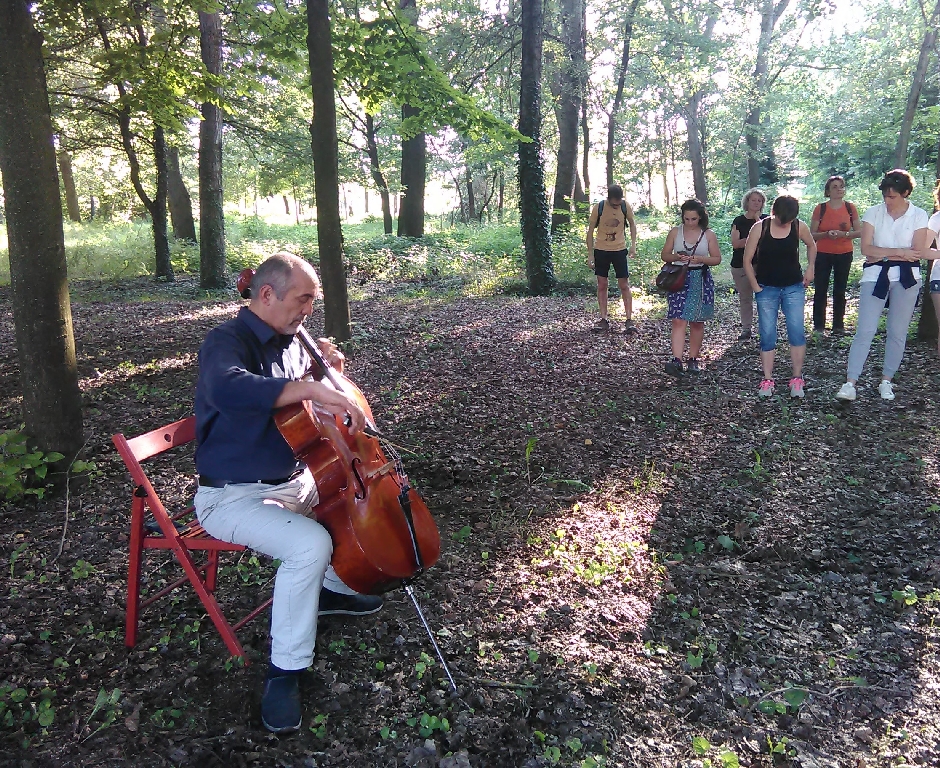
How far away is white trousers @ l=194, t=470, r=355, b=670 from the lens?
244 centimetres

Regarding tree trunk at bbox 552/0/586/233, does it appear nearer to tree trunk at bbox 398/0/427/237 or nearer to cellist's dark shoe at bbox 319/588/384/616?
tree trunk at bbox 398/0/427/237

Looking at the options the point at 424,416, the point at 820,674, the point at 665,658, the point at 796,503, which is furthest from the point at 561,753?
the point at 424,416

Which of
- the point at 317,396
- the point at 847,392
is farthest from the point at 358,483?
the point at 847,392

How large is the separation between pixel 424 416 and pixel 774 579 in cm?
308

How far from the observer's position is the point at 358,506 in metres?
2.41

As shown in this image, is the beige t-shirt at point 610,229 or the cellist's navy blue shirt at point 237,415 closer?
the cellist's navy blue shirt at point 237,415

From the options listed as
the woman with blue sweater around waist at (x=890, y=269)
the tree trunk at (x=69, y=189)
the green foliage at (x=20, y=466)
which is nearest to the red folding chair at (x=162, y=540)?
the green foliage at (x=20, y=466)

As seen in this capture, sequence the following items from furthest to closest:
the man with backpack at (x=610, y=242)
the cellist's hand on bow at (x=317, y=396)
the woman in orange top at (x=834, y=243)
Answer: the man with backpack at (x=610, y=242), the woman in orange top at (x=834, y=243), the cellist's hand on bow at (x=317, y=396)

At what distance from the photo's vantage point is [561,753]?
2373 millimetres

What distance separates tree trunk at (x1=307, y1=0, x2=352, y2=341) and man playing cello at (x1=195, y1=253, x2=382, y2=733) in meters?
4.09

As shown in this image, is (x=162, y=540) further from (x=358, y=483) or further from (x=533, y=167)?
(x=533, y=167)

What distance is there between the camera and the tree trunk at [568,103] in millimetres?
15055

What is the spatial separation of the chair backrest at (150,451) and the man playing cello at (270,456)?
170 mm

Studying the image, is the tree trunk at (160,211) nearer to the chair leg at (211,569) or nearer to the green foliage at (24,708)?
the chair leg at (211,569)
